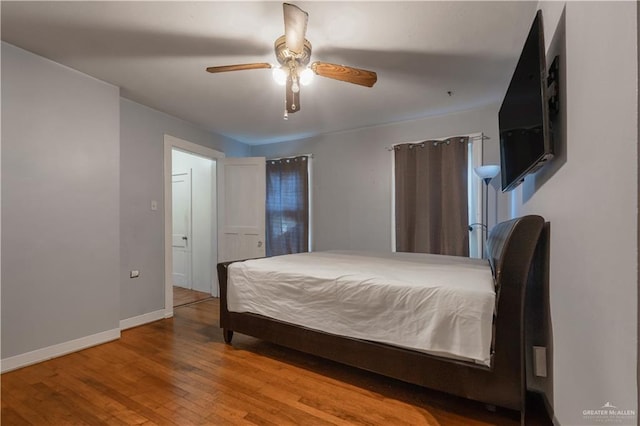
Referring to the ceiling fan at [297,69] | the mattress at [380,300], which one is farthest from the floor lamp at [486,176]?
the ceiling fan at [297,69]

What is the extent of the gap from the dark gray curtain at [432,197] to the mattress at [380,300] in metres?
1.32

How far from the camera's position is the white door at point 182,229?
485 cm

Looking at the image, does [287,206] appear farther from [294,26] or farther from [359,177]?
[294,26]

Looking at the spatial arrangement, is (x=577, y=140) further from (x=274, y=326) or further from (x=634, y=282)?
(x=274, y=326)

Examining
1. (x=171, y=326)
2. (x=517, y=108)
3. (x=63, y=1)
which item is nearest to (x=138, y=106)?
(x=63, y=1)

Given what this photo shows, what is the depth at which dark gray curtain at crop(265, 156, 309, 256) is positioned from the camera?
14.7 feet

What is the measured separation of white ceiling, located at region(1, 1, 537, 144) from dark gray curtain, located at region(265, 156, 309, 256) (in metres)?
1.42

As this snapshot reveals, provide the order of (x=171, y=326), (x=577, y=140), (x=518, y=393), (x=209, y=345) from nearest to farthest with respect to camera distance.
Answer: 1. (x=577, y=140)
2. (x=518, y=393)
3. (x=209, y=345)
4. (x=171, y=326)

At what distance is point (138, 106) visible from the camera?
3.20 meters

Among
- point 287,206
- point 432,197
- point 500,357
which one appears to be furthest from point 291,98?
point 287,206

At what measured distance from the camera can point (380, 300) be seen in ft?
5.94

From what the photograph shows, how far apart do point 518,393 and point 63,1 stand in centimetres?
339

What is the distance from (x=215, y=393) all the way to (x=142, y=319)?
1894 mm

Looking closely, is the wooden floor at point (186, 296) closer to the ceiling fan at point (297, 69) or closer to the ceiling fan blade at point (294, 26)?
the ceiling fan at point (297, 69)
